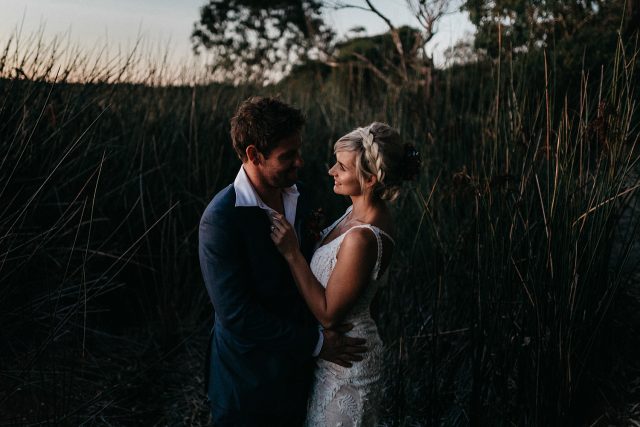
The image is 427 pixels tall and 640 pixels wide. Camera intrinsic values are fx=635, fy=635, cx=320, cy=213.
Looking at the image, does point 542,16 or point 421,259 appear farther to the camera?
point 542,16

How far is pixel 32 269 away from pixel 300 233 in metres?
1.73

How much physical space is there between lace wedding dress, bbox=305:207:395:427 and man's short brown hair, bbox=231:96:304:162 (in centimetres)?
40

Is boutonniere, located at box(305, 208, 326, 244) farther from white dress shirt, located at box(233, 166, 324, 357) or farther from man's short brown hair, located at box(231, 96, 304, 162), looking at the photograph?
man's short brown hair, located at box(231, 96, 304, 162)

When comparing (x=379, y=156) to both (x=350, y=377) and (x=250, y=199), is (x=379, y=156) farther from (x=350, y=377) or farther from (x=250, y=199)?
(x=350, y=377)

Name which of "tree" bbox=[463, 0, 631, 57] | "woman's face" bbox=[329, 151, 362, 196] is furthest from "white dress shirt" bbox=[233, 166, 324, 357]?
"tree" bbox=[463, 0, 631, 57]

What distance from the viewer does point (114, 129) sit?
472 cm

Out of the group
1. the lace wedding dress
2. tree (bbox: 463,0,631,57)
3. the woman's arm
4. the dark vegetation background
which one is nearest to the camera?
the woman's arm

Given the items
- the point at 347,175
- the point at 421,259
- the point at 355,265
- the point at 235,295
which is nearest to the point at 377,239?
the point at 355,265

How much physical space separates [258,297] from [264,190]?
0.37 metres

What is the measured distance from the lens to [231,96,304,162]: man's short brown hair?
2111 millimetres

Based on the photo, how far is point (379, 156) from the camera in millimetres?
2057

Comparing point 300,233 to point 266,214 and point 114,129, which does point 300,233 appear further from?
point 114,129

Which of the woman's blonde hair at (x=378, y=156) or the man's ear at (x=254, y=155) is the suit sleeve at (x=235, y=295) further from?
the woman's blonde hair at (x=378, y=156)

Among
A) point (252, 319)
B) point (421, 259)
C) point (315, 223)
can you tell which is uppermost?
point (315, 223)
